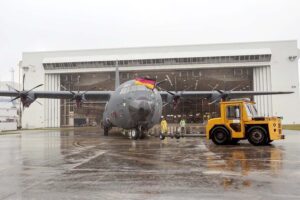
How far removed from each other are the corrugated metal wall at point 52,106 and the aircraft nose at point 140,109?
43.7 meters

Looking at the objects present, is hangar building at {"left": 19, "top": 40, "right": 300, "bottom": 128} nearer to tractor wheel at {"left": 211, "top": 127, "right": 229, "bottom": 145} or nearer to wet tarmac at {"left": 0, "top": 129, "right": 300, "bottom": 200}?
tractor wheel at {"left": 211, "top": 127, "right": 229, "bottom": 145}

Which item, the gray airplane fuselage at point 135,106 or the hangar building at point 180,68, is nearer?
the gray airplane fuselage at point 135,106

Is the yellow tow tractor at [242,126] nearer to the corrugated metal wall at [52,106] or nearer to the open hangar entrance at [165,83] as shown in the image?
the open hangar entrance at [165,83]

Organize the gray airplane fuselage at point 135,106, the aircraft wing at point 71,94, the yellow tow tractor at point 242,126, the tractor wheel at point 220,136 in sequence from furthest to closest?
the aircraft wing at point 71,94 < the gray airplane fuselage at point 135,106 < the tractor wheel at point 220,136 < the yellow tow tractor at point 242,126

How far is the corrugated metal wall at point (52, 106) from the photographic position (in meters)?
63.9

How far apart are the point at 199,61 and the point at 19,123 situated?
3866 cm

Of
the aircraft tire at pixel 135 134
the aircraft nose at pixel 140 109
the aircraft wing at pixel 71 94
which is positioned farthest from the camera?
the aircraft wing at pixel 71 94

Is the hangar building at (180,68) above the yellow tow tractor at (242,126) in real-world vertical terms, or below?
above

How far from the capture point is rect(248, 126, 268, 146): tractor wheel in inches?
733

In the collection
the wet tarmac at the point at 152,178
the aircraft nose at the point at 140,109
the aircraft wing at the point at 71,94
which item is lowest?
the wet tarmac at the point at 152,178

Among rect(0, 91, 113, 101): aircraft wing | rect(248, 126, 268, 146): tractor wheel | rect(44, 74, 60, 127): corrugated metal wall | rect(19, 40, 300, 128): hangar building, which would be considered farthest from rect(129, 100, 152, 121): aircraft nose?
rect(44, 74, 60, 127): corrugated metal wall

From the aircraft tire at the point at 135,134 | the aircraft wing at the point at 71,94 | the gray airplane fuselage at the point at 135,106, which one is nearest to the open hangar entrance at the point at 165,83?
the aircraft wing at the point at 71,94

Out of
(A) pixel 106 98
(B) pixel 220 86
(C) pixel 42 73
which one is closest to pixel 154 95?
(A) pixel 106 98

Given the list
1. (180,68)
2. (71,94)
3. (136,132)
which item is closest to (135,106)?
(136,132)
